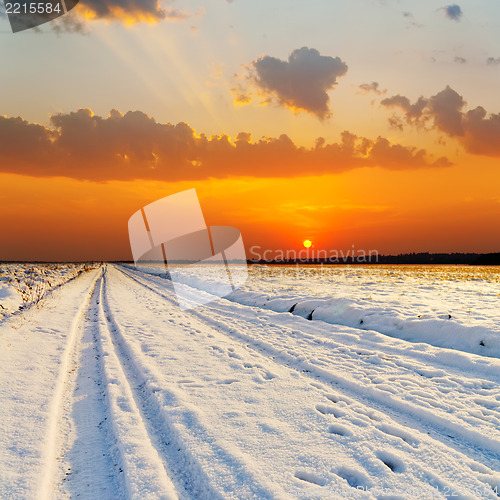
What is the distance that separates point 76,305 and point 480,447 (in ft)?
49.4

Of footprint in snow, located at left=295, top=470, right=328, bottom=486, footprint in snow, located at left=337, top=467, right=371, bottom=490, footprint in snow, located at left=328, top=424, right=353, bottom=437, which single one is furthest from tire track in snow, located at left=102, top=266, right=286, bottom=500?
footprint in snow, located at left=328, top=424, right=353, bottom=437

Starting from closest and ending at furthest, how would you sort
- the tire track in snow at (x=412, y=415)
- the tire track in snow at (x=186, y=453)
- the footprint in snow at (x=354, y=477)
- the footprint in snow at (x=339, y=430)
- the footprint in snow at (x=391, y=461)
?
the tire track in snow at (x=186, y=453) → the footprint in snow at (x=354, y=477) → the footprint in snow at (x=391, y=461) → the tire track in snow at (x=412, y=415) → the footprint in snow at (x=339, y=430)

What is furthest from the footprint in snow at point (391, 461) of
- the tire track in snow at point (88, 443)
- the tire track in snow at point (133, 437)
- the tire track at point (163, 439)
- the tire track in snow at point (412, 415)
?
the tire track in snow at point (88, 443)

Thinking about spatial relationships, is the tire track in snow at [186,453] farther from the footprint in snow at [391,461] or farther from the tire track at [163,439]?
the footprint in snow at [391,461]

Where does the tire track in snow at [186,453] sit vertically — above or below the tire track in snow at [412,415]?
above

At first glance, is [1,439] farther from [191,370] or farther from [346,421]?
[346,421]

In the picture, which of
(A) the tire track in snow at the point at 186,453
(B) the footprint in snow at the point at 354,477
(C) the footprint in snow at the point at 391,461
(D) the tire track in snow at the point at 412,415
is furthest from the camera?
(D) the tire track in snow at the point at 412,415

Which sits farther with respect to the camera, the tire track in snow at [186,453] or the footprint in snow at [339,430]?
the footprint in snow at [339,430]

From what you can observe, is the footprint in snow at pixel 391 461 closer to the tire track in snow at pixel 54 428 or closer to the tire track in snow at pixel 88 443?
the tire track in snow at pixel 88 443

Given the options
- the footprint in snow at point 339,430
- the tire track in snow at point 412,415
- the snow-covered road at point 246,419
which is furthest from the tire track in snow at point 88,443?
the tire track in snow at point 412,415

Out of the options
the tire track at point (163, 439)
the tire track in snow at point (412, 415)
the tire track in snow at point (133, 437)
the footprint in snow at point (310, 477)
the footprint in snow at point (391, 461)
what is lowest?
the tire track in snow at point (412, 415)

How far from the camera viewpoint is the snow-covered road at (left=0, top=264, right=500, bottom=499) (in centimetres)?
311

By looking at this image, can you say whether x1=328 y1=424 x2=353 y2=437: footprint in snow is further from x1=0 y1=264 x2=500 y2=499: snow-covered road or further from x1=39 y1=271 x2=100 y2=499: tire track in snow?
x1=39 y1=271 x2=100 y2=499: tire track in snow

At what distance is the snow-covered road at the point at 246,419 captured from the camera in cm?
311
